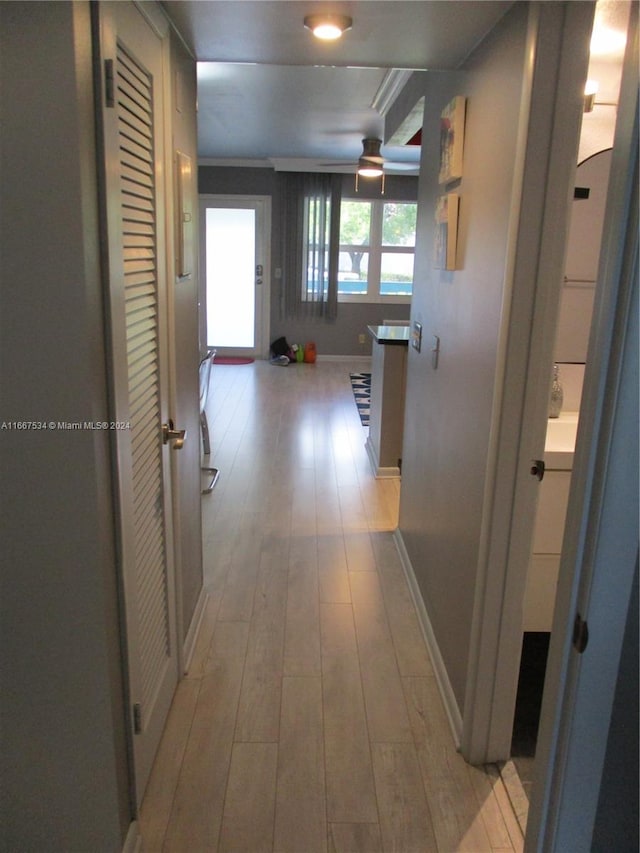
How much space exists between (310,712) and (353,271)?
691 cm

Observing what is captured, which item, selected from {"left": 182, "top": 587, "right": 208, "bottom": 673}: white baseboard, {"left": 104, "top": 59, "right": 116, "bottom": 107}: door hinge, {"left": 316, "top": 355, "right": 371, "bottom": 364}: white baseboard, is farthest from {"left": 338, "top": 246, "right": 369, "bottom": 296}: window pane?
{"left": 104, "top": 59, "right": 116, "bottom": 107}: door hinge

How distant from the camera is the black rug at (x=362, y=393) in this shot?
604 centimetres

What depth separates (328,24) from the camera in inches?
69.4

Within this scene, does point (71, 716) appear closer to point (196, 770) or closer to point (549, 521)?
point (196, 770)

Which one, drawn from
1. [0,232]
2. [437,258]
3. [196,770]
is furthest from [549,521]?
[0,232]

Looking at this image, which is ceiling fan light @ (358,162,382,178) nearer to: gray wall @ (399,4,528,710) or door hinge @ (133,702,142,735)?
gray wall @ (399,4,528,710)

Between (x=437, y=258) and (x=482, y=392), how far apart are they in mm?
786

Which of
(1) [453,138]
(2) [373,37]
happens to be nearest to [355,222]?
(1) [453,138]

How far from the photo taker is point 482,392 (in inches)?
75.7

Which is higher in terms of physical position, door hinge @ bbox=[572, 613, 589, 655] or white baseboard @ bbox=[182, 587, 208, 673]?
door hinge @ bbox=[572, 613, 589, 655]

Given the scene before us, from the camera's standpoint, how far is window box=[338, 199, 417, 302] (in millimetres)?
8227

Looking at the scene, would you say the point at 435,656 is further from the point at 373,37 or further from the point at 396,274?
the point at 396,274

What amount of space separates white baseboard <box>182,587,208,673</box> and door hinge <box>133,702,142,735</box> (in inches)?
25.6

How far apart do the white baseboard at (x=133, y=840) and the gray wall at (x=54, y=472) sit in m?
0.05
